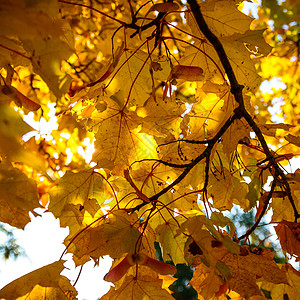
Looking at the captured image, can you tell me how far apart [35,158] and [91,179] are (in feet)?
1.62

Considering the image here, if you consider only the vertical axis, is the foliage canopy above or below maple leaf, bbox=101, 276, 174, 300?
above

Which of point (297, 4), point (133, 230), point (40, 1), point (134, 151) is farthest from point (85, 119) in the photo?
point (297, 4)

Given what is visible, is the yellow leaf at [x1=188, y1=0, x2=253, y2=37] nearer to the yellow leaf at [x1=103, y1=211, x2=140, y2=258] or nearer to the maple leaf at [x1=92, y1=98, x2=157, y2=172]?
the maple leaf at [x1=92, y1=98, x2=157, y2=172]

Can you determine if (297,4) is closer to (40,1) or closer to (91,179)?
(40,1)

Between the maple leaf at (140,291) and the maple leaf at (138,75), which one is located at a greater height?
the maple leaf at (138,75)

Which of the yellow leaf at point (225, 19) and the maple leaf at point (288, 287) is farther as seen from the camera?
the maple leaf at point (288, 287)

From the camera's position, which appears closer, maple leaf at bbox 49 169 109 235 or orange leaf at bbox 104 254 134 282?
orange leaf at bbox 104 254 134 282

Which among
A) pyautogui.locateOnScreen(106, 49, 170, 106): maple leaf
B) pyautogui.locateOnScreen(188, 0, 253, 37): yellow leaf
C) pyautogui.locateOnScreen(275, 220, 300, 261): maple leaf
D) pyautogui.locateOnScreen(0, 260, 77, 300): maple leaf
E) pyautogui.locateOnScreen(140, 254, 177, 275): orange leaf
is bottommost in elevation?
pyautogui.locateOnScreen(0, 260, 77, 300): maple leaf

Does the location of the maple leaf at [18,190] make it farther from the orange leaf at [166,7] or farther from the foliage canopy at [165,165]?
the orange leaf at [166,7]

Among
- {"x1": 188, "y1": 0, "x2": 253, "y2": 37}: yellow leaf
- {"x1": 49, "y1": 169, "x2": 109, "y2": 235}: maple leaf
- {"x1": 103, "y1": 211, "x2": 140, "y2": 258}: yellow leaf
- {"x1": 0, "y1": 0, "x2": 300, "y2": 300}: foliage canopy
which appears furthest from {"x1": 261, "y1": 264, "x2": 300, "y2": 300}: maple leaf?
{"x1": 188, "y1": 0, "x2": 253, "y2": 37}: yellow leaf

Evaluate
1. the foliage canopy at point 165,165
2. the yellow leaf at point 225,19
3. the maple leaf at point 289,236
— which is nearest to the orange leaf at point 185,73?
the foliage canopy at point 165,165

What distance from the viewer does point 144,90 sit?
1.05m

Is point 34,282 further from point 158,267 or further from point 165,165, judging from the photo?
point 165,165

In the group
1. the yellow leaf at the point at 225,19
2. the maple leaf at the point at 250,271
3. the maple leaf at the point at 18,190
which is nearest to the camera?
the maple leaf at the point at 18,190
